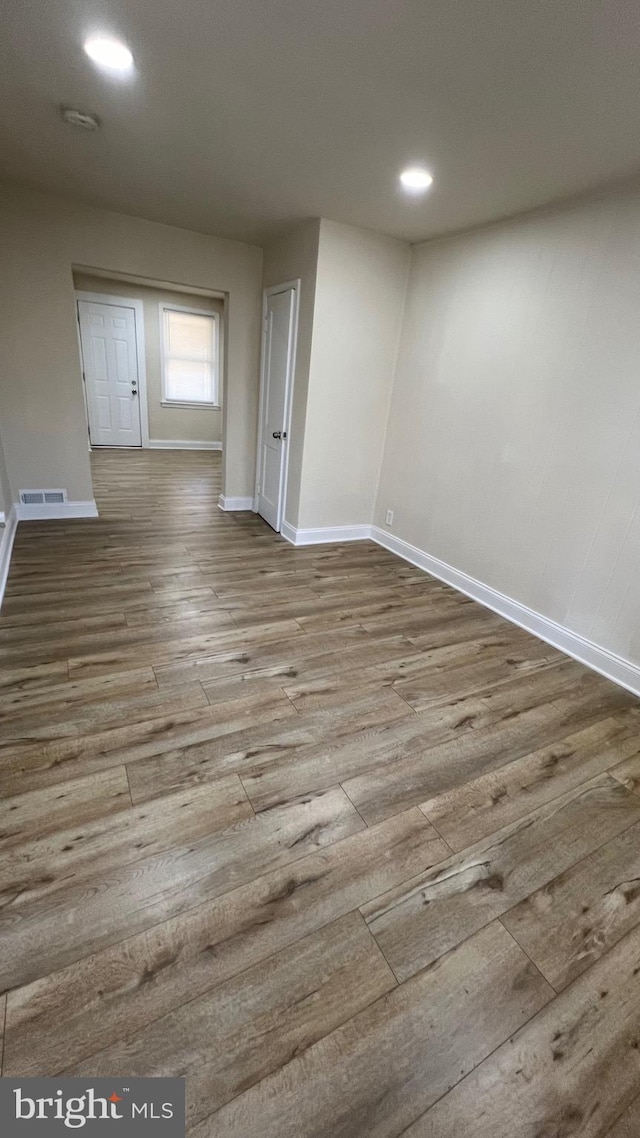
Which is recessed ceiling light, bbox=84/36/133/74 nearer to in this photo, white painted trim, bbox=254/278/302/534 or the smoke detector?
the smoke detector

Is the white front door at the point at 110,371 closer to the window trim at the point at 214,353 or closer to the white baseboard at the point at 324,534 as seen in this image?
the window trim at the point at 214,353

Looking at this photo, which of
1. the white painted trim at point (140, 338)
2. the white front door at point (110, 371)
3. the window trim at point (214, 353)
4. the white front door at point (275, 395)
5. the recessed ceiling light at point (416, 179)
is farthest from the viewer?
the window trim at point (214, 353)

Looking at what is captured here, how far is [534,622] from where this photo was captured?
308 centimetres

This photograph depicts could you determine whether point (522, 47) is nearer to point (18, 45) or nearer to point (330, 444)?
point (18, 45)

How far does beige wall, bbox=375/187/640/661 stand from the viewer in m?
2.50

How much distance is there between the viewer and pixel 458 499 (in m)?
3.59

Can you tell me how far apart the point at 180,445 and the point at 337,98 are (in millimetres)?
6869

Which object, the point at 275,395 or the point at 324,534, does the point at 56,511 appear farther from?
the point at 324,534

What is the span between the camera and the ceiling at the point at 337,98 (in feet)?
4.93

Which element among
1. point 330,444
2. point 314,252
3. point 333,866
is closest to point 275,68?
point 314,252

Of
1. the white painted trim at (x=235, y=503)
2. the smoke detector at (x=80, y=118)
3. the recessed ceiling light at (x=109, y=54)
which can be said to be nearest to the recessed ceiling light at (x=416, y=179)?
the recessed ceiling light at (x=109, y=54)

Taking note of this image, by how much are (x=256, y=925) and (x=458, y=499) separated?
3047 millimetres

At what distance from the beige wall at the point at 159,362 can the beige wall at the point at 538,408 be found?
16.6ft

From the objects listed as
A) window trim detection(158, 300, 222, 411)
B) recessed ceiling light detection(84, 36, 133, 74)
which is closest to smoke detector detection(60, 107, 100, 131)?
recessed ceiling light detection(84, 36, 133, 74)
